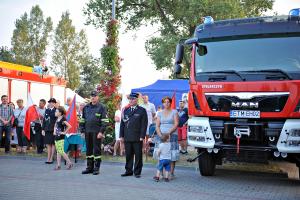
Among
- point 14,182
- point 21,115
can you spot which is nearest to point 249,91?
point 14,182

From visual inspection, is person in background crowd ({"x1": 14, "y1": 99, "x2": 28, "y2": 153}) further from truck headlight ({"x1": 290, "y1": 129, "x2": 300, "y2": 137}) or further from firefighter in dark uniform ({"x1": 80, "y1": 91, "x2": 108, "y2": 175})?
truck headlight ({"x1": 290, "y1": 129, "x2": 300, "y2": 137})

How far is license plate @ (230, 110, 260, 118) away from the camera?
8.28m

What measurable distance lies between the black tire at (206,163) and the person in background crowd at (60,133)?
11.5 ft

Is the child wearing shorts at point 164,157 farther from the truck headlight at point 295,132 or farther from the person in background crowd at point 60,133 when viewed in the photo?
the person in background crowd at point 60,133

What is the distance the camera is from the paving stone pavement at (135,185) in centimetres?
748

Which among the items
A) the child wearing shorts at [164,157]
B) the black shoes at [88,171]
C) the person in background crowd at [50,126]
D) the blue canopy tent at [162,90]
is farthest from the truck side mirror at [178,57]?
the blue canopy tent at [162,90]

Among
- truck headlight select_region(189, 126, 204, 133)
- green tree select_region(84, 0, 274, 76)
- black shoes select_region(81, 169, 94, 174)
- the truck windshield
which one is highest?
green tree select_region(84, 0, 274, 76)

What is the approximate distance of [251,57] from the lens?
28.2ft

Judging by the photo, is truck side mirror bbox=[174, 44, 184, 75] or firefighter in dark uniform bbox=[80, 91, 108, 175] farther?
firefighter in dark uniform bbox=[80, 91, 108, 175]

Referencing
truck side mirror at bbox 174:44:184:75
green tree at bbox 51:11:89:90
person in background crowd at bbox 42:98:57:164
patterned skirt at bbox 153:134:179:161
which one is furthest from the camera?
green tree at bbox 51:11:89:90

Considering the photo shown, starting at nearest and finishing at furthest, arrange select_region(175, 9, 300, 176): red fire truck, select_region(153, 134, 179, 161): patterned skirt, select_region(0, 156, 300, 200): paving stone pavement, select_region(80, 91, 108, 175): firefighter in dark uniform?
select_region(0, 156, 300, 200): paving stone pavement, select_region(175, 9, 300, 176): red fire truck, select_region(153, 134, 179, 161): patterned skirt, select_region(80, 91, 108, 175): firefighter in dark uniform

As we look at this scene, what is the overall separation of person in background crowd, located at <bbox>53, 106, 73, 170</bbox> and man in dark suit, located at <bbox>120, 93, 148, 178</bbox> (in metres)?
1.86

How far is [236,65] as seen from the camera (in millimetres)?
8641

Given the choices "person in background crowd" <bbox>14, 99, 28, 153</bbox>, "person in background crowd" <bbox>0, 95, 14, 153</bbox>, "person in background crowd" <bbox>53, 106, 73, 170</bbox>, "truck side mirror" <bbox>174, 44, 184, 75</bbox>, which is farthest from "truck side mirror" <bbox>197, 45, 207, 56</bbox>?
"person in background crowd" <bbox>0, 95, 14, 153</bbox>
